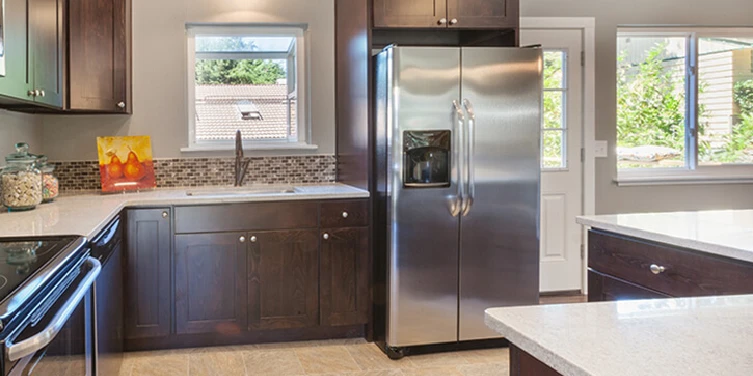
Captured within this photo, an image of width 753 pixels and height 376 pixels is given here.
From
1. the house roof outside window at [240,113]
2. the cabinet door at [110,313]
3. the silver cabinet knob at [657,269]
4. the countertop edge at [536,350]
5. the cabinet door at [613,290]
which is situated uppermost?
the house roof outside window at [240,113]

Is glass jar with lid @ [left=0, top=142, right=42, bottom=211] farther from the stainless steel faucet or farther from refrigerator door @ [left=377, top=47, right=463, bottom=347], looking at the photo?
refrigerator door @ [left=377, top=47, right=463, bottom=347]

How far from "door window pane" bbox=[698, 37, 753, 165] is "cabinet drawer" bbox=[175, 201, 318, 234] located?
303 centimetres

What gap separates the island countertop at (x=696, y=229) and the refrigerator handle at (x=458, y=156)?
1.03 m

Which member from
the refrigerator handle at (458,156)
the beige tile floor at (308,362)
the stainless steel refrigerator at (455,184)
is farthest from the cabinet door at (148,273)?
the refrigerator handle at (458,156)

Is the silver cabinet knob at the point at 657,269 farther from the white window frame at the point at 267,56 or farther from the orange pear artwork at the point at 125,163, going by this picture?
the orange pear artwork at the point at 125,163

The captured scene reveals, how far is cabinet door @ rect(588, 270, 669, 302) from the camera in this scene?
1.95 m

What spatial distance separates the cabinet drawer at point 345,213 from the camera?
3.38 meters

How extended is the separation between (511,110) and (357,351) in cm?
152

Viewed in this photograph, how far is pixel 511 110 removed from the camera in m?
3.28

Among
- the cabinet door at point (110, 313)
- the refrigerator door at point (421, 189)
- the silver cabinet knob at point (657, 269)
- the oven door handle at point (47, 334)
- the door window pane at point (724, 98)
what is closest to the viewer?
the oven door handle at point (47, 334)

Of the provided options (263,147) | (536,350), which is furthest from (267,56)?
(536,350)

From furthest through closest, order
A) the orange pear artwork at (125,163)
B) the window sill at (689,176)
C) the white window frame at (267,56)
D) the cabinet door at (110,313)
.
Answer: the window sill at (689,176) < the white window frame at (267,56) < the orange pear artwork at (125,163) < the cabinet door at (110,313)

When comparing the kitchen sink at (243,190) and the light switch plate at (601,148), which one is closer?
the kitchen sink at (243,190)

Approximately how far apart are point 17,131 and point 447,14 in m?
2.36
